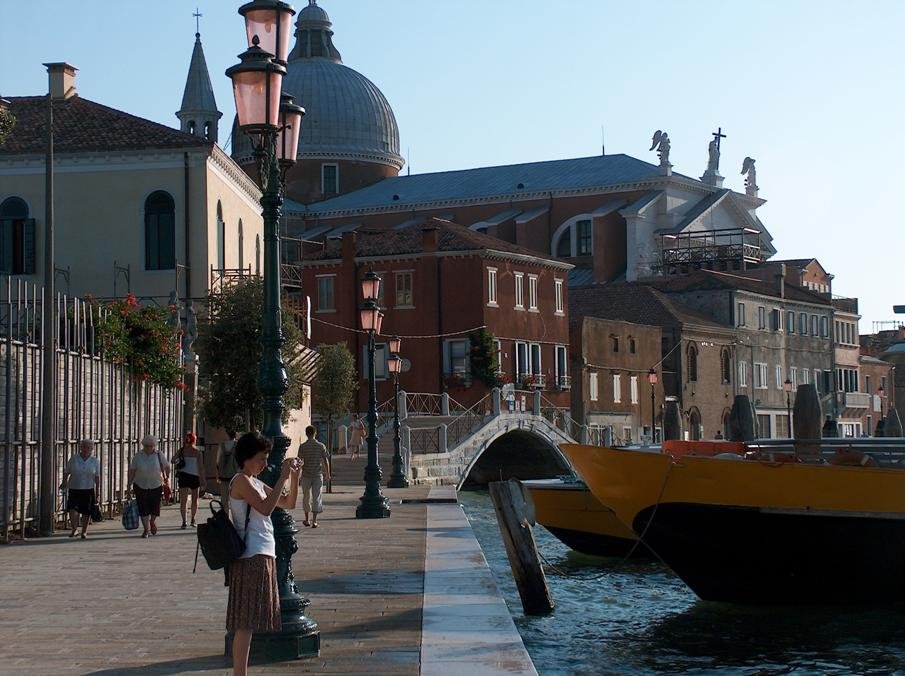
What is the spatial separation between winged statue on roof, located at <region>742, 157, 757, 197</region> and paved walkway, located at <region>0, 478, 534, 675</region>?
228 ft

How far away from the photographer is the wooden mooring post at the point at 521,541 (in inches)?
648

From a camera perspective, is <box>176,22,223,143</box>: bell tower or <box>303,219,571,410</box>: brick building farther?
<box>176,22,223,143</box>: bell tower

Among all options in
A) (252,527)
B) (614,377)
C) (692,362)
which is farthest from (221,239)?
(692,362)

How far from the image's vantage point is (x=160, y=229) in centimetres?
3322

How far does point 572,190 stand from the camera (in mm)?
75250

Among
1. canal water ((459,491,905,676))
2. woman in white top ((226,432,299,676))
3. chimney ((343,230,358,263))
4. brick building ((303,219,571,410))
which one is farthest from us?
chimney ((343,230,358,263))

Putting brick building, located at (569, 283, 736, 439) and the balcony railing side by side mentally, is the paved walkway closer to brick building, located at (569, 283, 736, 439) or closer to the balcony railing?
brick building, located at (569, 283, 736, 439)

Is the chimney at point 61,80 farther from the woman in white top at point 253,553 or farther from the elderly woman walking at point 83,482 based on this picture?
the woman in white top at point 253,553

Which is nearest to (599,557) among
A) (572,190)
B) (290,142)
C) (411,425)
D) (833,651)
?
(833,651)

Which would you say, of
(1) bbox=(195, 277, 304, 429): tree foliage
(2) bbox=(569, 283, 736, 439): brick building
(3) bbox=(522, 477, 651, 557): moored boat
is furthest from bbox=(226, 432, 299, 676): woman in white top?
(2) bbox=(569, 283, 736, 439): brick building

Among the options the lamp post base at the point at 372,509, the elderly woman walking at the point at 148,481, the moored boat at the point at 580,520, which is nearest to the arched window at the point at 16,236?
the lamp post base at the point at 372,509

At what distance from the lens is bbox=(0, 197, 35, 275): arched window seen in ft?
109

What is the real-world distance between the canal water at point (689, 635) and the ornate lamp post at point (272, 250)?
4.69 metres

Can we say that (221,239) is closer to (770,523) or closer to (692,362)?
(770,523)
